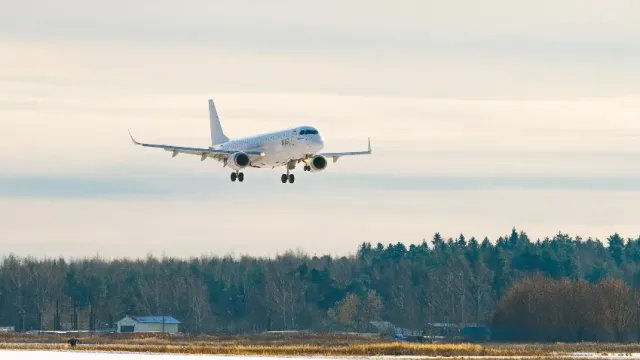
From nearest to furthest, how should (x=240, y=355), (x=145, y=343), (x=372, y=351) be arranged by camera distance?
(x=240, y=355) < (x=372, y=351) < (x=145, y=343)

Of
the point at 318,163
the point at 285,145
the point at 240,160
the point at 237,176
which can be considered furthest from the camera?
the point at 237,176

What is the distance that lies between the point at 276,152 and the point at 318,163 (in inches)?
160

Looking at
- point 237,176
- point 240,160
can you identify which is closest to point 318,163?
point 240,160

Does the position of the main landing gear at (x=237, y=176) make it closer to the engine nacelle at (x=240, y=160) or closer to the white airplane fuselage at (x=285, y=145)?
the white airplane fuselage at (x=285, y=145)

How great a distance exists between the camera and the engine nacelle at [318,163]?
508ft

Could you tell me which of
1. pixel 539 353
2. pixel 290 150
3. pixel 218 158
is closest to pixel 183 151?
pixel 218 158

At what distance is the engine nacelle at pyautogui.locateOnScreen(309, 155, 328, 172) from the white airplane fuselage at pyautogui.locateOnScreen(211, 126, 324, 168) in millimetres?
1368

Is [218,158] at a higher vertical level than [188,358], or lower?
higher

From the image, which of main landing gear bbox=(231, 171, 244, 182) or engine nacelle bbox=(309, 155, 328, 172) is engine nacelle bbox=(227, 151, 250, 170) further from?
engine nacelle bbox=(309, 155, 328, 172)

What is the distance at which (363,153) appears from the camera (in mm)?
165250

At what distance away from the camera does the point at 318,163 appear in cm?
15500

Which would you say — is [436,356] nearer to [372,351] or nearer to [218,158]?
[372,351]

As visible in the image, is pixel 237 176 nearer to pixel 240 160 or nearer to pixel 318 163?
pixel 240 160

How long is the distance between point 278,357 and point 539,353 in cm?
2726
